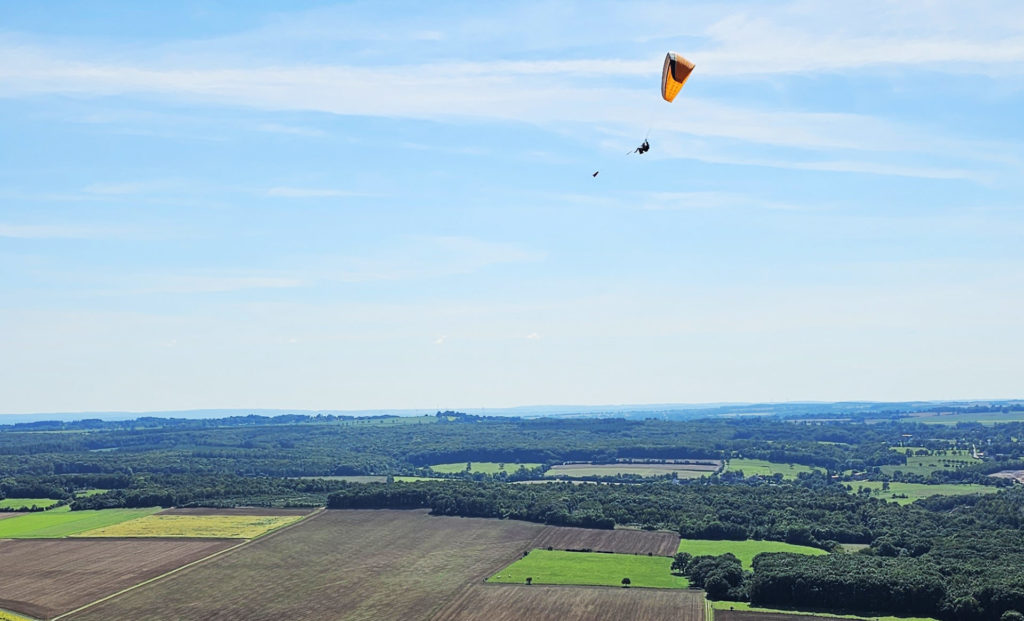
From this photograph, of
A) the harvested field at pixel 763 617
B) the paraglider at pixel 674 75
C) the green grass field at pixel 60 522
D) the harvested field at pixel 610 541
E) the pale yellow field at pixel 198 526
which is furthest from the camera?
the green grass field at pixel 60 522

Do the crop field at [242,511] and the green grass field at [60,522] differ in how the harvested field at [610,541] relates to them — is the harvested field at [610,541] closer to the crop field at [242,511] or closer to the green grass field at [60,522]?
the crop field at [242,511]

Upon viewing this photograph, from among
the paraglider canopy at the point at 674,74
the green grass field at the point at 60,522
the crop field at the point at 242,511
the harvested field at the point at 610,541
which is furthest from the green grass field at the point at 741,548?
the green grass field at the point at 60,522

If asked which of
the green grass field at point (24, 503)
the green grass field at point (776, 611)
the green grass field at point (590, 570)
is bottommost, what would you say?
the green grass field at point (776, 611)

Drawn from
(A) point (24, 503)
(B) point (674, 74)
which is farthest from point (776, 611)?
(A) point (24, 503)

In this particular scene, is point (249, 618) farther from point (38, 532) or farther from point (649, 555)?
point (38, 532)

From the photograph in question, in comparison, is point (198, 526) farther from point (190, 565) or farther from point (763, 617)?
point (763, 617)

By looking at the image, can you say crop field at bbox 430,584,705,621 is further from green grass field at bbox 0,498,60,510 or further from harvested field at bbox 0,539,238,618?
green grass field at bbox 0,498,60,510
